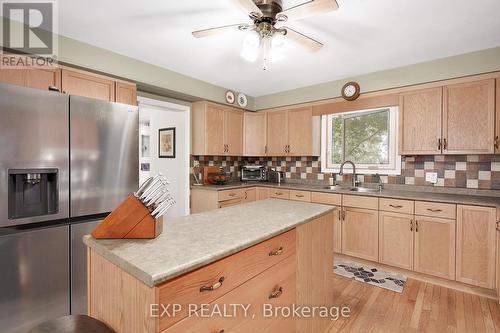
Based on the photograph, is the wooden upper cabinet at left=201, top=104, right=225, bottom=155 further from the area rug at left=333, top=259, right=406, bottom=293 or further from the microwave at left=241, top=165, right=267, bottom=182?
the area rug at left=333, top=259, right=406, bottom=293

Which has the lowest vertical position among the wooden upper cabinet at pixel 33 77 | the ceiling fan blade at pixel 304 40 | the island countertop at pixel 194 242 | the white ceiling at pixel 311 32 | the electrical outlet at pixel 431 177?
the island countertop at pixel 194 242

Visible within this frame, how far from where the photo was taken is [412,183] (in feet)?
10.2

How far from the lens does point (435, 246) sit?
250cm

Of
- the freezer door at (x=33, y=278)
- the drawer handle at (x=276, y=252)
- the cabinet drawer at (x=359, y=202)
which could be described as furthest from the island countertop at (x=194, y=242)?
the cabinet drawer at (x=359, y=202)

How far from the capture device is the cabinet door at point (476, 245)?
223 centimetres

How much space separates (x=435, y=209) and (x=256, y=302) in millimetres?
2269

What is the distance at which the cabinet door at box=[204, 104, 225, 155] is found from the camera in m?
3.63

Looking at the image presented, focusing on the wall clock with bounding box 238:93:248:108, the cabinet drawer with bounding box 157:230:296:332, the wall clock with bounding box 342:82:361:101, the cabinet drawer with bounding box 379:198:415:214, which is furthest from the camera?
the wall clock with bounding box 238:93:248:108

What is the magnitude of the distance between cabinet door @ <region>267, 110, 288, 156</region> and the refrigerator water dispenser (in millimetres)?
3002

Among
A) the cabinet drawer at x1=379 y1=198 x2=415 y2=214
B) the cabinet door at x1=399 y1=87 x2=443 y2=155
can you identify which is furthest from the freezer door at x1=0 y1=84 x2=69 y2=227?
the cabinet door at x1=399 y1=87 x2=443 y2=155

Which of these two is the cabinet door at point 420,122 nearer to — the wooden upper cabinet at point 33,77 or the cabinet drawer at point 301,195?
the cabinet drawer at point 301,195

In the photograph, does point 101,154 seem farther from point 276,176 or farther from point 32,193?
point 276,176

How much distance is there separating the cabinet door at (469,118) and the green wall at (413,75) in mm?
162

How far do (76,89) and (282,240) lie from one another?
2264mm
